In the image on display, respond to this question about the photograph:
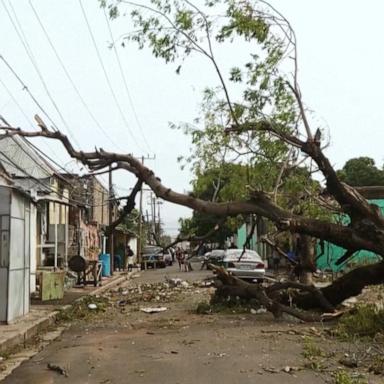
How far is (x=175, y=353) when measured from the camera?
11.0 m

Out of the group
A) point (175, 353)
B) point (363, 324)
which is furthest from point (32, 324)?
point (363, 324)

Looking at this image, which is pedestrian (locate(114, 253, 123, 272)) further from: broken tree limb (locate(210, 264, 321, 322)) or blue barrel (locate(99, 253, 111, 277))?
broken tree limb (locate(210, 264, 321, 322))

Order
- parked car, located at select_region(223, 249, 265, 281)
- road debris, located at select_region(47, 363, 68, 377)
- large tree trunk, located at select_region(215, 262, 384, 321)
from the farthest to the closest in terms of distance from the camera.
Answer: parked car, located at select_region(223, 249, 265, 281)
large tree trunk, located at select_region(215, 262, 384, 321)
road debris, located at select_region(47, 363, 68, 377)

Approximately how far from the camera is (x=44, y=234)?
27734 millimetres

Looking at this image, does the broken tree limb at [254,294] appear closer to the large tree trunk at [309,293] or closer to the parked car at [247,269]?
the large tree trunk at [309,293]

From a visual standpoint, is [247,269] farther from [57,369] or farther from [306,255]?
[57,369]

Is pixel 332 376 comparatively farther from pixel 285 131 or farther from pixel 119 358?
pixel 285 131

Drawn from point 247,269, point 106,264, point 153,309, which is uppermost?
point 106,264

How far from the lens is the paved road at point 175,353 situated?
29.8ft

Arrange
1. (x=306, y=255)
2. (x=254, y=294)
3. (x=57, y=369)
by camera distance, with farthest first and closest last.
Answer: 1. (x=306, y=255)
2. (x=254, y=294)
3. (x=57, y=369)

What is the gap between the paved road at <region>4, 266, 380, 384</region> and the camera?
9070 millimetres

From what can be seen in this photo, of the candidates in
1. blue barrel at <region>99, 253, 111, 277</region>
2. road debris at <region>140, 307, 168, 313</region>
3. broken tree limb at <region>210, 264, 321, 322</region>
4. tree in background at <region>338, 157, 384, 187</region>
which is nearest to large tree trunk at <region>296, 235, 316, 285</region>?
broken tree limb at <region>210, 264, 321, 322</region>

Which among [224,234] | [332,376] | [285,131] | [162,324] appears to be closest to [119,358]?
[332,376]

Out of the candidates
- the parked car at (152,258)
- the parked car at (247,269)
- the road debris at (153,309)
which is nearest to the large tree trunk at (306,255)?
the road debris at (153,309)
